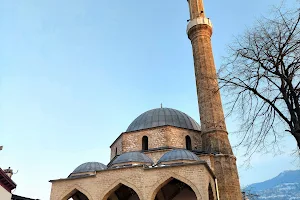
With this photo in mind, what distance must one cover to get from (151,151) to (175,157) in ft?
9.58

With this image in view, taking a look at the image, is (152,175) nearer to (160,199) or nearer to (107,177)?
(107,177)

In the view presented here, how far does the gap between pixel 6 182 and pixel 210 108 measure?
9.73 metres

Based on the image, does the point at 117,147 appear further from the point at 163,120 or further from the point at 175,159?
the point at 175,159

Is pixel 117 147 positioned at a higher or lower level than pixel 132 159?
higher

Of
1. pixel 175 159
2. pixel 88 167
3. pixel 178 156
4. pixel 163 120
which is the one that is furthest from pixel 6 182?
pixel 163 120

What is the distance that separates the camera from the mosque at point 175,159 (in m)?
11.2

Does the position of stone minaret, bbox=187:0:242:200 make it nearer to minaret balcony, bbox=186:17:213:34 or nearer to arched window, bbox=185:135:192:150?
minaret balcony, bbox=186:17:213:34

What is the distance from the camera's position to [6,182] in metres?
11.6

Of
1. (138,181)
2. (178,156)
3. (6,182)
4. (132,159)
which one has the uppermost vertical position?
(132,159)

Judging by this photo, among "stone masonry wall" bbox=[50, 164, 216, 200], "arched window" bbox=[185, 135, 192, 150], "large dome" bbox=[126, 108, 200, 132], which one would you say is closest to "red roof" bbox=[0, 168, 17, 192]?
"stone masonry wall" bbox=[50, 164, 216, 200]

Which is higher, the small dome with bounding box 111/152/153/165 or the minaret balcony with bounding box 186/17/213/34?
the minaret balcony with bounding box 186/17/213/34

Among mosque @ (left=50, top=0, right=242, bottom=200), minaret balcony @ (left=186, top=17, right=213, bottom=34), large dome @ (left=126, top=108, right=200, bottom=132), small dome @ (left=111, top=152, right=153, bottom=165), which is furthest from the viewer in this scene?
minaret balcony @ (left=186, top=17, right=213, bottom=34)

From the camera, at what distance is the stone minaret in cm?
1302

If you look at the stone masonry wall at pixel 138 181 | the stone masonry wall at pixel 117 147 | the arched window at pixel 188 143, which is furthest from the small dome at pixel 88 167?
the arched window at pixel 188 143
